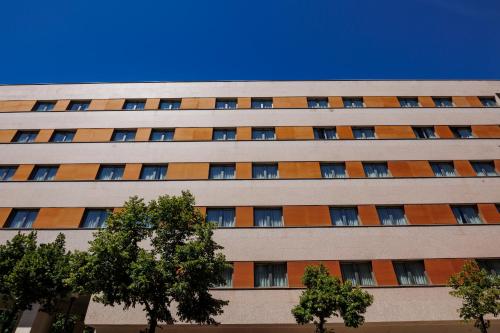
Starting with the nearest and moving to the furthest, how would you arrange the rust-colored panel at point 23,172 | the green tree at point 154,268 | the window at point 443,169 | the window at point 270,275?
the green tree at point 154,268 < the window at point 270,275 < the rust-colored panel at point 23,172 < the window at point 443,169

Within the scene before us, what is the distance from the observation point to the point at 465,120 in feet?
85.1

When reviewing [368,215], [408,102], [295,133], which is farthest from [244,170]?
[408,102]

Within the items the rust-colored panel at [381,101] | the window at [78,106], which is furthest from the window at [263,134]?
the window at [78,106]

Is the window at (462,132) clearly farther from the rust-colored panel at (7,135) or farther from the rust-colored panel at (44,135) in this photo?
the rust-colored panel at (7,135)

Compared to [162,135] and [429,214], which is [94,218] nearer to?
[162,135]

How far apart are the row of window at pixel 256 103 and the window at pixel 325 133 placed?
2596 mm

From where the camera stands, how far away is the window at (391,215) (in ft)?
67.7

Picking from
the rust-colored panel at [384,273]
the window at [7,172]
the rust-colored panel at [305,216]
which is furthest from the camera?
the window at [7,172]

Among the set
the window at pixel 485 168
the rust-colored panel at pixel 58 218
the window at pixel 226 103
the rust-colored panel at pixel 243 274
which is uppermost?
the window at pixel 226 103

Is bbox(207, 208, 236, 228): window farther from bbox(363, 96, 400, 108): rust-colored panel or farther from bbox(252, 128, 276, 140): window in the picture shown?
bbox(363, 96, 400, 108): rust-colored panel

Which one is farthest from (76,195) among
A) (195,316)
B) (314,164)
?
(314,164)

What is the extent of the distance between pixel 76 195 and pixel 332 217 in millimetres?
16712

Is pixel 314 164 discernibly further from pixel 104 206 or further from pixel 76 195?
pixel 76 195

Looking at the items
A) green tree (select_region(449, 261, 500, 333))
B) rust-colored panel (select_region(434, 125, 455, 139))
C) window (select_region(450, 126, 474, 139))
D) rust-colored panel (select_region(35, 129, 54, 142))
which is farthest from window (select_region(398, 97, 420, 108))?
rust-colored panel (select_region(35, 129, 54, 142))
